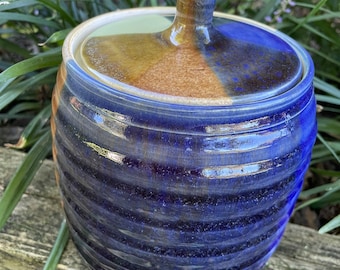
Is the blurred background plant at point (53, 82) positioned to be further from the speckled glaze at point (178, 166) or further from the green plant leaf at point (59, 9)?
the speckled glaze at point (178, 166)

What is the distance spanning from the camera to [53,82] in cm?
136

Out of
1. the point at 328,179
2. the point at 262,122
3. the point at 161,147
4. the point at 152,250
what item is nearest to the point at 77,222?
the point at 152,250

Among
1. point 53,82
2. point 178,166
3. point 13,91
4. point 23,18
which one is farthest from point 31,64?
point 178,166

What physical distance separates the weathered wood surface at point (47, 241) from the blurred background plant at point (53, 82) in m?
0.04

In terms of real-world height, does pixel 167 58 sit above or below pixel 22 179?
above

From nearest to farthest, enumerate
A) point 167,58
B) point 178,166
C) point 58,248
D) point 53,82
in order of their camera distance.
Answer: point 178,166, point 167,58, point 58,248, point 53,82

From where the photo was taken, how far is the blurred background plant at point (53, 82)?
1066mm

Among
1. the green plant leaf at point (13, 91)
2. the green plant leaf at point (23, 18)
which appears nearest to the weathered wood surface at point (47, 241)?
the green plant leaf at point (13, 91)

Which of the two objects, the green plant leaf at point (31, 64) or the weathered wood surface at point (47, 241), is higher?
the green plant leaf at point (31, 64)

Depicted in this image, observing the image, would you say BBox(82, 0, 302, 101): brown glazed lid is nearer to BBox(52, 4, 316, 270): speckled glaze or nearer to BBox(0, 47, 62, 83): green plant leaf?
BBox(52, 4, 316, 270): speckled glaze

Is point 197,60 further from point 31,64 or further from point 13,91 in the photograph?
point 13,91

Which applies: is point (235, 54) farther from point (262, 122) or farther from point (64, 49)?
point (64, 49)

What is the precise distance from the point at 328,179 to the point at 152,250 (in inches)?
30.6

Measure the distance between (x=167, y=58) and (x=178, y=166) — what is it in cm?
19
